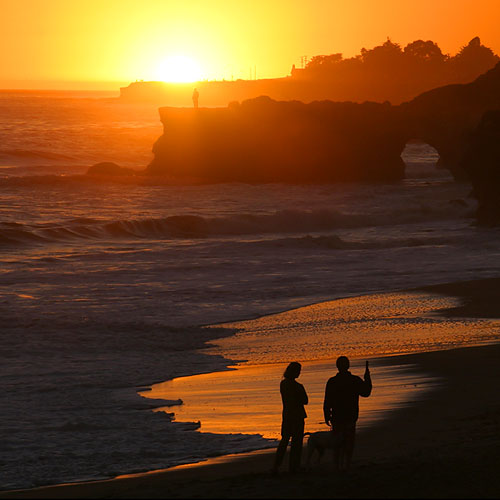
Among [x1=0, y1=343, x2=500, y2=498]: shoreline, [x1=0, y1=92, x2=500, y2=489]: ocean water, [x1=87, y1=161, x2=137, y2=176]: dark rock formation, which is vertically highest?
[x1=87, y1=161, x2=137, y2=176]: dark rock formation

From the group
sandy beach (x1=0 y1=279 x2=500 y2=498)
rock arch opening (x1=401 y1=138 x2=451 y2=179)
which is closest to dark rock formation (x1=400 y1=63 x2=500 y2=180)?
rock arch opening (x1=401 y1=138 x2=451 y2=179)

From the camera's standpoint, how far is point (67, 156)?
309 ft

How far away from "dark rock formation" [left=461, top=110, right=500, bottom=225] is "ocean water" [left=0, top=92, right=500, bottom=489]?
113 centimetres

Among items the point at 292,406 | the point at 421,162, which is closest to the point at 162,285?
the point at 292,406

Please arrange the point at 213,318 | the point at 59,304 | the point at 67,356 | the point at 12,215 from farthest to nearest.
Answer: the point at 12,215, the point at 59,304, the point at 213,318, the point at 67,356

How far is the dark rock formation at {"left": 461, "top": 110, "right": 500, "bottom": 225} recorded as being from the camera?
130 ft

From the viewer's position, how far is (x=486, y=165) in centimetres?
3984

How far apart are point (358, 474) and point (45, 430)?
497 cm

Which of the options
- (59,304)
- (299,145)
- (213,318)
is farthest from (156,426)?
(299,145)

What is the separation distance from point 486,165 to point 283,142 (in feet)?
101

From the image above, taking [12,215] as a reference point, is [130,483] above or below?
Result: below

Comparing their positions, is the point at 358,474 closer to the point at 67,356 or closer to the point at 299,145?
the point at 67,356

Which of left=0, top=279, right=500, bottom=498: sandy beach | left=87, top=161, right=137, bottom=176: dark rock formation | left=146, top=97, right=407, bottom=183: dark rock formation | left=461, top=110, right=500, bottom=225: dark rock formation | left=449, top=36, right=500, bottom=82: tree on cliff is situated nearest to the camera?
left=0, top=279, right=500, bottom=498: sandy beach

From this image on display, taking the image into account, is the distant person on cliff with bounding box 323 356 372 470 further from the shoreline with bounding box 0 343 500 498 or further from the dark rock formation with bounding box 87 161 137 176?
the dark rock formation with bounding box 87 161 137 176
